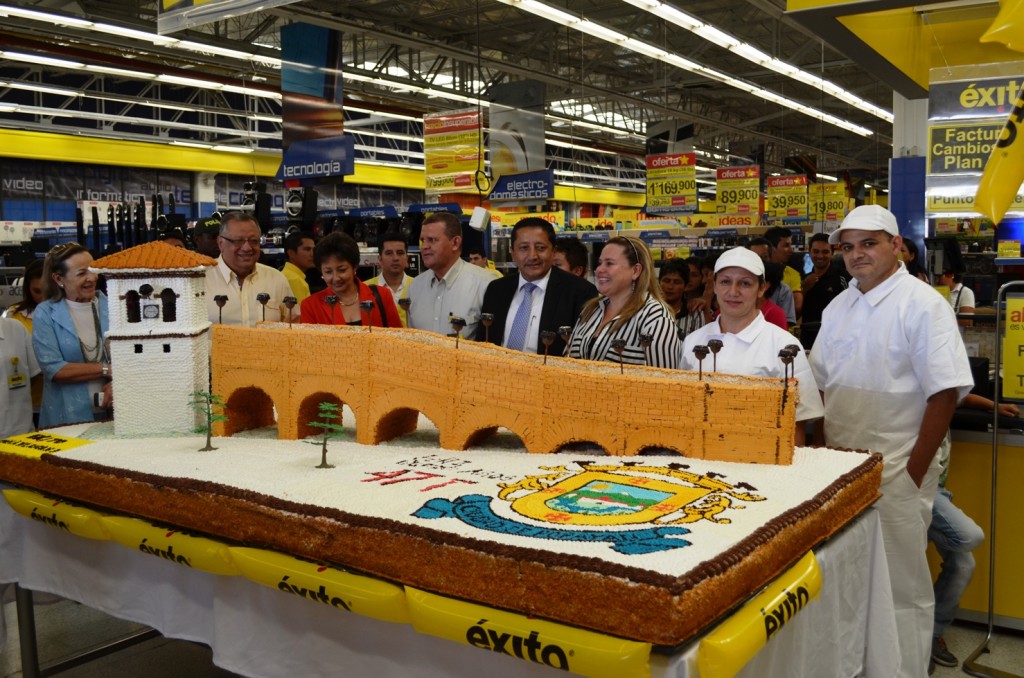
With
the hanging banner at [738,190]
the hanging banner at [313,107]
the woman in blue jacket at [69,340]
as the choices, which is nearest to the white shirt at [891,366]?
the woman in blue jacket at [69,340]

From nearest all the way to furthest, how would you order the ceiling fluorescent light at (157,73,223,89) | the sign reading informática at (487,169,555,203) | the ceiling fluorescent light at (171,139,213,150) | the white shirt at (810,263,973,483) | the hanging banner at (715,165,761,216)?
1. the white shirt at (810,263,973,483)
2. the sign reading informática at (487,169,555,203)
3. the ceiling fluorescent light at (157,73,223,89)
4. the hanging banner at (715,165,761,216)
5. the ceiling fluorescent light at (171,139,213,150)

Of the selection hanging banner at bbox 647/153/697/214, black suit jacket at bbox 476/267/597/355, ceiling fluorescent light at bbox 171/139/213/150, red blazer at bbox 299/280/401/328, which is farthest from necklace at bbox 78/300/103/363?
ceiling fluorescent light at bbox 171/139/213/150

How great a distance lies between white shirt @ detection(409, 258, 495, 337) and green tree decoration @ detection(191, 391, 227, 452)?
219cm

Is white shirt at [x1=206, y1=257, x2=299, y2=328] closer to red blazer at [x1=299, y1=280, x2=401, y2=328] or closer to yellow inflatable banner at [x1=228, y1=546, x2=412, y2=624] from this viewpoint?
red blazer at [x1=299, y1=280, x2=401, y2=328]

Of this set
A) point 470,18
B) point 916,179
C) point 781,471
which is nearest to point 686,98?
point 470,18

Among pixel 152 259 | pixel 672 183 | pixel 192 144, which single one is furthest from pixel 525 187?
pixel 192 144

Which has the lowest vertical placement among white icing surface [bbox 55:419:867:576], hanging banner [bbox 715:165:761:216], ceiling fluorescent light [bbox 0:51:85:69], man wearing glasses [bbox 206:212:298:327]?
white icing surface [bbox 55:419:867:576]

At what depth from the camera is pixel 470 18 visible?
1565 centimetres

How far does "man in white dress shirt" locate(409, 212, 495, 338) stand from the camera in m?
4.94

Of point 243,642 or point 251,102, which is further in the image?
point 251,102

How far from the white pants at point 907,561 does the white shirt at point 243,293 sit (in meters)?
2.63

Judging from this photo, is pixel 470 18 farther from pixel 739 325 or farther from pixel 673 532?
pixel 673 532

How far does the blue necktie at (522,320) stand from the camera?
4.46 m

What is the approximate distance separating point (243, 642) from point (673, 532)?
1.30 meters
